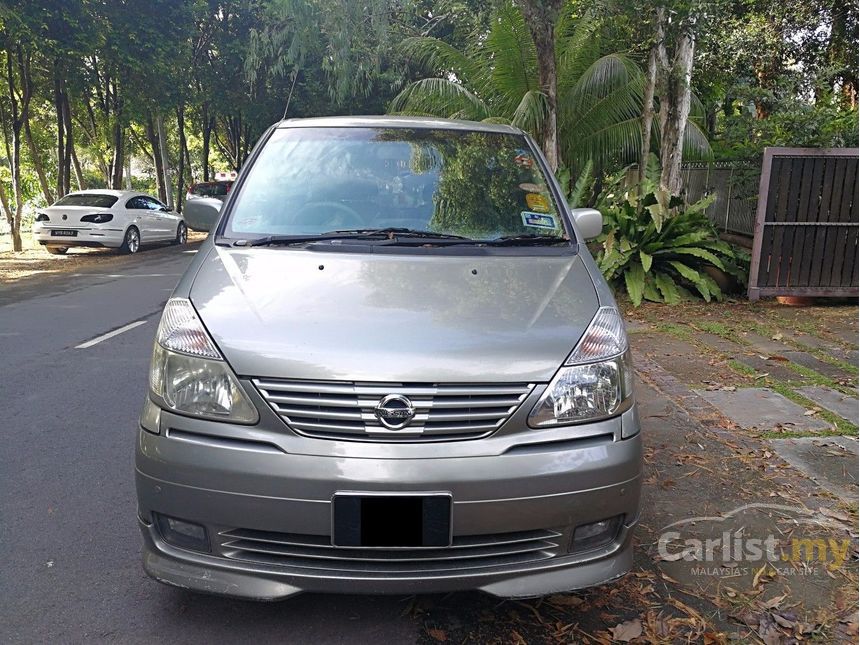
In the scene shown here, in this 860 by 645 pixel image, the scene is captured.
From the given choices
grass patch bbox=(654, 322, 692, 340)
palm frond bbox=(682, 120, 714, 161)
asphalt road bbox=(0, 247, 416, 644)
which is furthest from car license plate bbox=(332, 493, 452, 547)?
palm frond bbox=(682, 120, 714, 161)

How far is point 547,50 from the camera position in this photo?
9.94m

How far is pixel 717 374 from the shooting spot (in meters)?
6.05

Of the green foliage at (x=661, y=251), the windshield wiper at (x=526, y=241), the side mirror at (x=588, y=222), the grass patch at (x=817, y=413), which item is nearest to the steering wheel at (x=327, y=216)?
the windshield wiper at (x=526, y=241)

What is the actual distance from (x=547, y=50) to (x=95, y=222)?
10.6 metres

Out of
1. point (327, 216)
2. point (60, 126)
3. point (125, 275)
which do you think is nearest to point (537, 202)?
point (327, 216)

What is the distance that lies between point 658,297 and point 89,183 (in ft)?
139

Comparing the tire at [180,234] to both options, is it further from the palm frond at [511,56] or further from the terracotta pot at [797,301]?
the terracotta pot at [797,301]

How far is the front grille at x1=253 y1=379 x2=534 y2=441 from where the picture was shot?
7.73 ft

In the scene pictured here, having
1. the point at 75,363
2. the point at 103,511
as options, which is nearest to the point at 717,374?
the point at 103,511

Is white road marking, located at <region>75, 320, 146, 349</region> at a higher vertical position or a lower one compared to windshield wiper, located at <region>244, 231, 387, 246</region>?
lower

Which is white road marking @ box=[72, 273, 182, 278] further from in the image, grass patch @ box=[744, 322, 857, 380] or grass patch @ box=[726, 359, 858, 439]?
grass patch @ box=[726, 359, 858, 439]

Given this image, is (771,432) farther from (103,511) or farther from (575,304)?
(103,511)

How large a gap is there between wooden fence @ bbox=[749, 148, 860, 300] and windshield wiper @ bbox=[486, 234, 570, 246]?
6011mm

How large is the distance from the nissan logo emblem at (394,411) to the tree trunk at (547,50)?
7.49 metres
